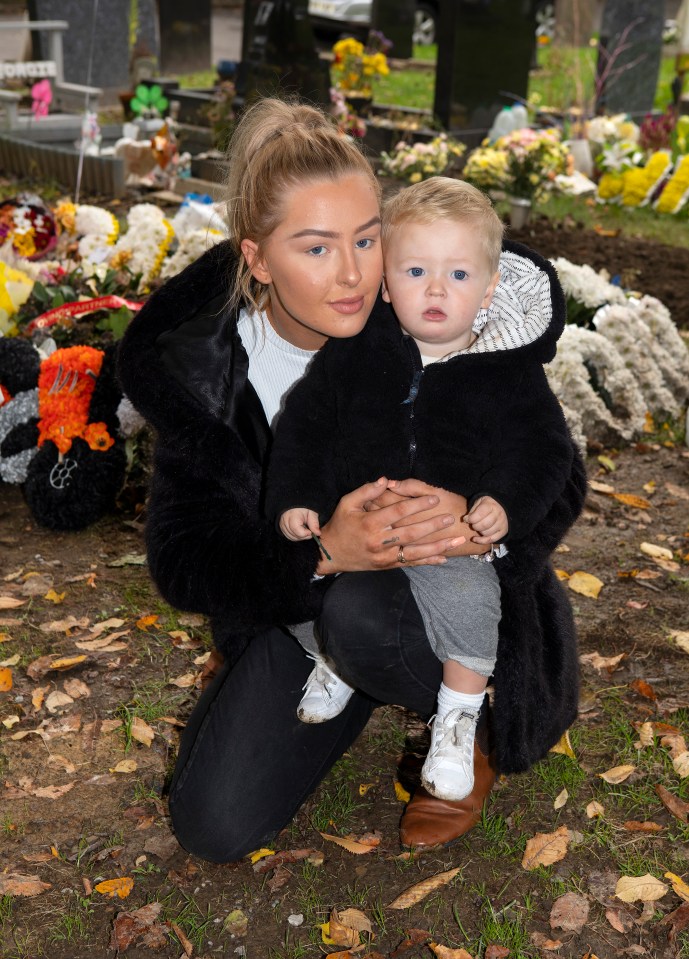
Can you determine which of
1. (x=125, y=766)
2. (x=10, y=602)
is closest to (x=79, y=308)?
(x=10, y=602)

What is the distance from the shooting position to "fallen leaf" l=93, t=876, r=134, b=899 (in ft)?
8.14

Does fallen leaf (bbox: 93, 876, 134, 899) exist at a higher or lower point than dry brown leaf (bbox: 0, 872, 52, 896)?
higher

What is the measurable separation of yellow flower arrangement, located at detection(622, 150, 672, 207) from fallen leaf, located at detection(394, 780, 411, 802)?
7.17 metres

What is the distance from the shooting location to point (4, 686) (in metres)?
3.22

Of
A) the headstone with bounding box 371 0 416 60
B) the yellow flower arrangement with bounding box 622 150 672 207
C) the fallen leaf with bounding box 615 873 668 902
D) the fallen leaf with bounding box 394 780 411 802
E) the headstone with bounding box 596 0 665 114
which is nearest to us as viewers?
the fallen leaf with bounding box 615 873 668 902

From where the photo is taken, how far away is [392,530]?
2307mm

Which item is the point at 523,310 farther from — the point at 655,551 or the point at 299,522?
the point at 655,551

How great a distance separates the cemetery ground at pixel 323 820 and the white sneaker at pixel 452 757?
0.30 m

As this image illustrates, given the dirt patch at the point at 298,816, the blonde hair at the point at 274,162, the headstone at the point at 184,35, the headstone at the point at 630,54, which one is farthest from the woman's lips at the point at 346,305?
the headstone at the point at 184,35

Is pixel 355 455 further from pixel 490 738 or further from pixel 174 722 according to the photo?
pixel 174 722

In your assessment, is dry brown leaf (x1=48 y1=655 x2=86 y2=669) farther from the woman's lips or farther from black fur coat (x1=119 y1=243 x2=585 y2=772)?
the woman's lips

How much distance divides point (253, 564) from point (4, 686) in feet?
4.01

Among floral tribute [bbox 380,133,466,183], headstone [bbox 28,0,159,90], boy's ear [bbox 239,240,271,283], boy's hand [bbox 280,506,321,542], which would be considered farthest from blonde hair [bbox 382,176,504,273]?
headstone [bbox 28,0,159,90]

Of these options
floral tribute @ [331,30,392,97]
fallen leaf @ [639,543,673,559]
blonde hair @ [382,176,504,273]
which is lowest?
fallen leaf @ [639,543,673,559]
